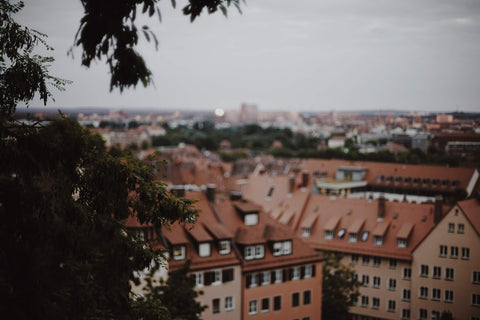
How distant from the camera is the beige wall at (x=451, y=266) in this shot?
32.5 meters

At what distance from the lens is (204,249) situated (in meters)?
27.0

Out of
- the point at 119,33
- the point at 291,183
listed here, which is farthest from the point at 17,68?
the point at 291,183

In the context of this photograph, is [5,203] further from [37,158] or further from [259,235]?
[259,235]

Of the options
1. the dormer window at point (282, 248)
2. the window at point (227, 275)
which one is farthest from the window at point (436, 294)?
Result: the window at point (227, 275)

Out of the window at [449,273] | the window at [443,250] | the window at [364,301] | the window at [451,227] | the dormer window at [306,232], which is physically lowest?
the window at [364,301]

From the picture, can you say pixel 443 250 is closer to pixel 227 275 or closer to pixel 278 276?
pixel 278 276

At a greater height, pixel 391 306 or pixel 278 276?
pixel 278 276

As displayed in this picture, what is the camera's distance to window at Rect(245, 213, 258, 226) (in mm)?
30016

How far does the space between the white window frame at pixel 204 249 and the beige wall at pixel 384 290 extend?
14.2 meters

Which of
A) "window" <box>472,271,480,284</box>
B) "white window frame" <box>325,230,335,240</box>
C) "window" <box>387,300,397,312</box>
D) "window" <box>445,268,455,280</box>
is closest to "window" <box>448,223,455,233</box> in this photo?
"window" <box>445,268,455,280</box>

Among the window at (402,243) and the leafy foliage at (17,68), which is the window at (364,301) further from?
the leafy foliage at (17,68)

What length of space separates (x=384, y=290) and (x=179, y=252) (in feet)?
60.9

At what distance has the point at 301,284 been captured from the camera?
29.9 m

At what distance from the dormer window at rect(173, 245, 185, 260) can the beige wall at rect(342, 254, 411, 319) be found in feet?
51.2
